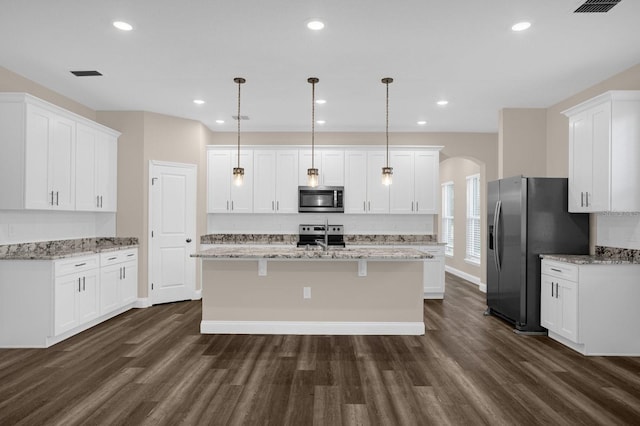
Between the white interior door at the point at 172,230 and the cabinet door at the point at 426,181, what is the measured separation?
385 centimetres

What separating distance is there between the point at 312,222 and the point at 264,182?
3.72 ft

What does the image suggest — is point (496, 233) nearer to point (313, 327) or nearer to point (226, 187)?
point (313, 327)

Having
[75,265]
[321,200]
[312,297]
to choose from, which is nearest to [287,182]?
[321,200]

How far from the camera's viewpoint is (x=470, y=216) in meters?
8.17

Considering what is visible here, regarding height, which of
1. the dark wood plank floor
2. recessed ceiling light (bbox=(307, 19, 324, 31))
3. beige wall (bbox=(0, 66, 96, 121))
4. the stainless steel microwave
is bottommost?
the dark wood plank floor

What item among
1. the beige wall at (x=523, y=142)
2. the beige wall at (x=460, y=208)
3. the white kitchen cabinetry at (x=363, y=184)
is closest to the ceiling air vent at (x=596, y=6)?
the beige wall at (x=523, y=142)

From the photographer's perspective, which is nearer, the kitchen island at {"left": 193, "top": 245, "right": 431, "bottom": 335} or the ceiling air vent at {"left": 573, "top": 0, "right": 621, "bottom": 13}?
the ceiling air vent at {"left": 573, "top": 0, "right": 621, "bottom": 13}

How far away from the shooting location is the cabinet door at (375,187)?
666 centimetres

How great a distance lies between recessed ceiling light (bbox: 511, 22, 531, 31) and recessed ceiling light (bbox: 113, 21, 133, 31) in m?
3.30

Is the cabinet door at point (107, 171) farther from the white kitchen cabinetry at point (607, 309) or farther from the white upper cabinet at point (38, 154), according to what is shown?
the white kitchen cabinetry at point (607, 309)

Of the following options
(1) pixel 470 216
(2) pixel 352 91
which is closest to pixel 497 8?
(2) pixel 352 91

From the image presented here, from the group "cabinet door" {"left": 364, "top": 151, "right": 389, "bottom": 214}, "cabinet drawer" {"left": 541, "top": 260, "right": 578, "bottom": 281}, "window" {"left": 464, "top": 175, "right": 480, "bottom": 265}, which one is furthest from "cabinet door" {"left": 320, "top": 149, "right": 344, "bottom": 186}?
"cabinet drawer" {"left": 541, "top": 260, "right": 578, "bottom": 281}

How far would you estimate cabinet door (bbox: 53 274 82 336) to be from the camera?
3.98 metres

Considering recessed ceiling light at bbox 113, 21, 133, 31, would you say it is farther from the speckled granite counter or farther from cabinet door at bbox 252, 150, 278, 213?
the speckled granite counter
